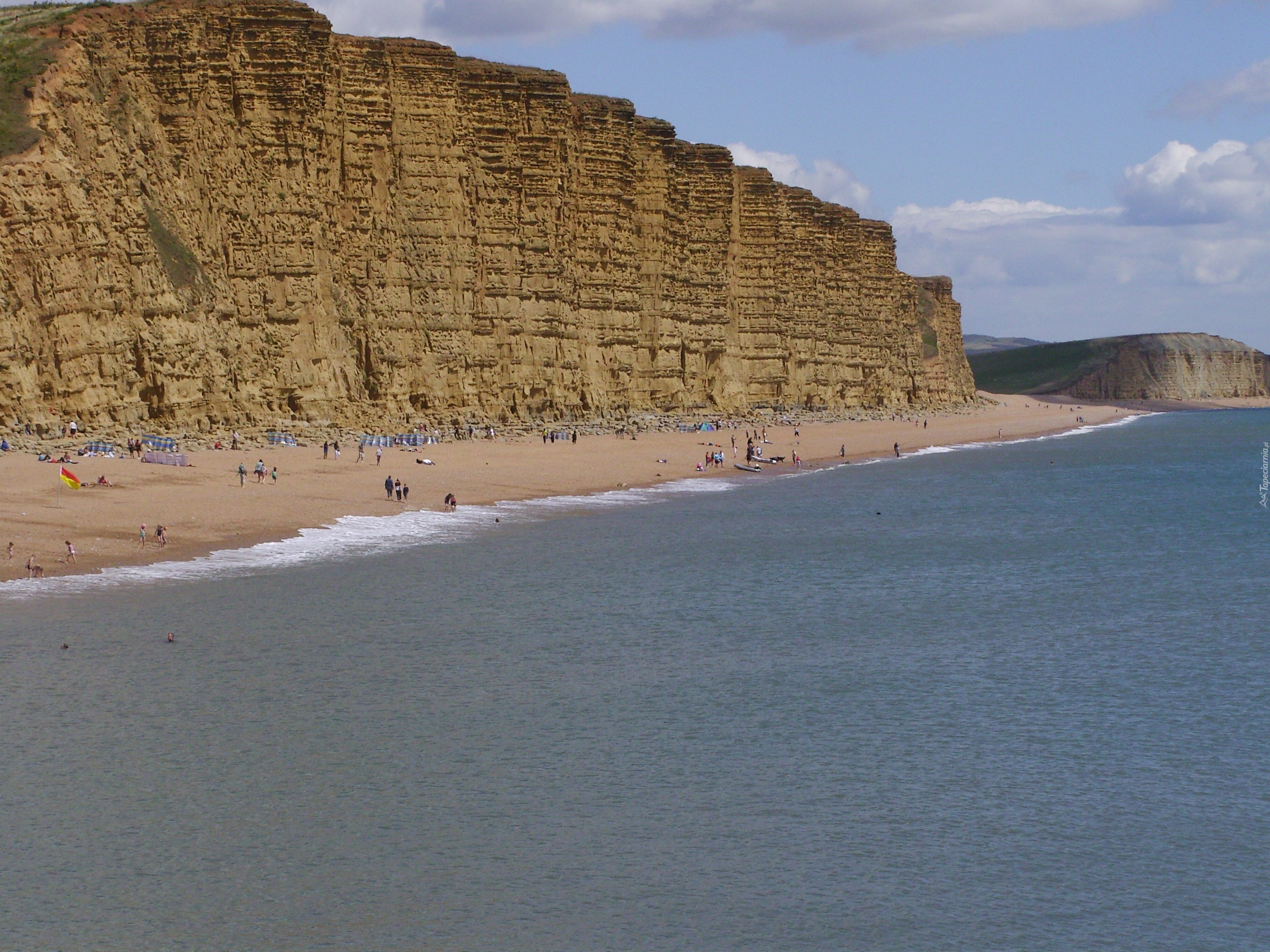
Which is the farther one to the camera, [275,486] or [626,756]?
[275,486]

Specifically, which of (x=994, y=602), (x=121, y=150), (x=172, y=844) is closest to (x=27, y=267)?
(x=121, y=150)

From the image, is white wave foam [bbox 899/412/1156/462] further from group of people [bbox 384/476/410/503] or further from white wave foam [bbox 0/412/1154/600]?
group of people [bbox 384/476/410/503]

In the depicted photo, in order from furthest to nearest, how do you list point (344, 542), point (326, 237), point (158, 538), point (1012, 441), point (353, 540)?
point (1012, 441)
point (326, 237)
point (353, 540)
point (344, 542)
point (158, 538)

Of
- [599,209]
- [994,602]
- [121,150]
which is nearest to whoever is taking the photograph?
[994,602]

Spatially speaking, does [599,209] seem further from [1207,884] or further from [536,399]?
[1207,884]

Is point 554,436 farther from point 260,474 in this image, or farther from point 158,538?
point 158,538

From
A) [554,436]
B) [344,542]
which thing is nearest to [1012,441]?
[554,436]
